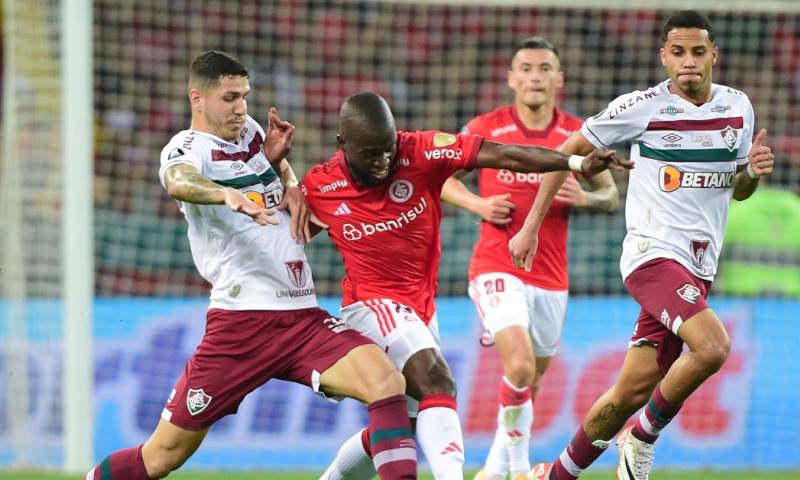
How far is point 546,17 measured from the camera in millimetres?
13234

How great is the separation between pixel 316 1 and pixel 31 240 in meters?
3.27

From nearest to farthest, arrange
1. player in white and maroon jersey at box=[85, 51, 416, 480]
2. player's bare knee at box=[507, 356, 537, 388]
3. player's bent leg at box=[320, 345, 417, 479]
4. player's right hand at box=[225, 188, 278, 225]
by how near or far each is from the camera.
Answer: player's right hand at box=[225, 188, 278, 225], player's bent leg at box=[320, 345, 417, 479], player in white and maroon jersey at box=[85, 51, 416, 480], player's bare knee at box=[507, 356, 537, 388]

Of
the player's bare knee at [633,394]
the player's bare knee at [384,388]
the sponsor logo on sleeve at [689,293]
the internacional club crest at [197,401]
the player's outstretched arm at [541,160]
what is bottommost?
the player's bare knee at [633,394]

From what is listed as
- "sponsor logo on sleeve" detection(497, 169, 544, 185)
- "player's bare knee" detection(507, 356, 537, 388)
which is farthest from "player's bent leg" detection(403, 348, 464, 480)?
"sponsor logo on sleeve" detection(497, 169, 544, 185)

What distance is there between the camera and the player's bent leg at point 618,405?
697cm

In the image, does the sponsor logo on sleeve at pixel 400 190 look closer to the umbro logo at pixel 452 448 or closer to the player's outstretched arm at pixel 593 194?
the umbro logo at pixel 452 448

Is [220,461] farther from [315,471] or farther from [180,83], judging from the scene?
[180,83]

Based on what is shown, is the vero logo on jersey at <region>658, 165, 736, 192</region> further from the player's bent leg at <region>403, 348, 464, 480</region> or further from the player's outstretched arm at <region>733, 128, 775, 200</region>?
the player's bent leg at <region>403, 348, 464, 480</region>

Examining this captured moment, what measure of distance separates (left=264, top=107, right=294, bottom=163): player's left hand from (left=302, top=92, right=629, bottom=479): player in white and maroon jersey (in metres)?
0.19

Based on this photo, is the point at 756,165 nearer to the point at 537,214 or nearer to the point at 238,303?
the point at 537,214

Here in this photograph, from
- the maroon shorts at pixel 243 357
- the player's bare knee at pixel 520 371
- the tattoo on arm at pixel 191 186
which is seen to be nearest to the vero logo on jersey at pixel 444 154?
the maroon shorts at pixel 243 357

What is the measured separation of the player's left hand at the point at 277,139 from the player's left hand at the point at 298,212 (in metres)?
0.18

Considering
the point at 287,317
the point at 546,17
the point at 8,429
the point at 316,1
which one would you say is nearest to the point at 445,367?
the point at 287,317

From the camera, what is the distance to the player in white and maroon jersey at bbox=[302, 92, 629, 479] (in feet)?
20.6
